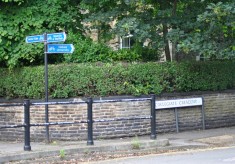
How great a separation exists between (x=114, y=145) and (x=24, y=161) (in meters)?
2.29

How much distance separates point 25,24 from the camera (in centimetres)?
1343

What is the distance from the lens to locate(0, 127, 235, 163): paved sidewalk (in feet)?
33.2

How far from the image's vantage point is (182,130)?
46.4 feet

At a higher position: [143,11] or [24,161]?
[143,11]

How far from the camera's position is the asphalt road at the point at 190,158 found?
9422mm

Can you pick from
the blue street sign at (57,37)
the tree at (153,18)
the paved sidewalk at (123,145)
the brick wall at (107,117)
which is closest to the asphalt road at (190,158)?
the paved sidewalk at (123,145)

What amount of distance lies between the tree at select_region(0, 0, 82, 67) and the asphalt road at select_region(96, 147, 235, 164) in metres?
5.06

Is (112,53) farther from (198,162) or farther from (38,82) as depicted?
(198,162)

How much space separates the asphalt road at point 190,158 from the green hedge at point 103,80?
3.20 metres

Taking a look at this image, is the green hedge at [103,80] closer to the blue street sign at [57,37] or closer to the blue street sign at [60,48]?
the blue street sign at [60,48]

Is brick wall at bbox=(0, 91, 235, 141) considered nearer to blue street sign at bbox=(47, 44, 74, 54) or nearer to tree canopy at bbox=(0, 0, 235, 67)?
tree canopy at bbox=(0, 0, 235, 67)

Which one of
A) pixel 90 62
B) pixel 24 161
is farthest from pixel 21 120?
pixel 24 161

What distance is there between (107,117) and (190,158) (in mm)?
3558

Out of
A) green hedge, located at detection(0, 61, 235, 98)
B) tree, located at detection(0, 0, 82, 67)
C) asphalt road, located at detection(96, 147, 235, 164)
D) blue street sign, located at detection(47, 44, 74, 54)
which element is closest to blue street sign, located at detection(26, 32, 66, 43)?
blue street sign, located at detection(47, 44, 74, 54)
